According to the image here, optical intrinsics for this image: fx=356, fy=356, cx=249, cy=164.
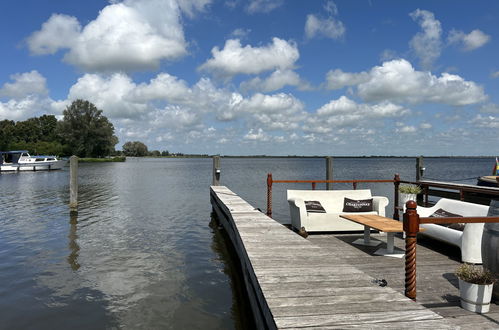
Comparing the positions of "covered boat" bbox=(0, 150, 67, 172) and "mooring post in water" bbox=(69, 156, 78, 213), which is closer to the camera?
"mooring post in water" bbox=(69, 156, 78, 213)

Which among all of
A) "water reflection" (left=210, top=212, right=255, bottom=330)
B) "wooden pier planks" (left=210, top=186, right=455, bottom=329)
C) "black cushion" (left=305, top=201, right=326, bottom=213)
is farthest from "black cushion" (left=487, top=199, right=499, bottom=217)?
"black cushion" (left=305, top=201, right=326, bottom=213)

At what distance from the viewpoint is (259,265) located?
4445 millimetres

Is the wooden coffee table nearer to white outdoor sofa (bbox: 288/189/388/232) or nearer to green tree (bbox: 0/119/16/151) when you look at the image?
white outdoor sofa (bbox: 288/189/388/232)

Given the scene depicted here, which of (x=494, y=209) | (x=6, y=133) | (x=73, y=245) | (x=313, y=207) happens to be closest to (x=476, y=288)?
(x=494, y=209)

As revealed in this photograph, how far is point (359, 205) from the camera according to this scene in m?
8.50

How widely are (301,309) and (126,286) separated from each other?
4.37m

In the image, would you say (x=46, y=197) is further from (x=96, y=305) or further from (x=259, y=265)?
(x=259, y=265)

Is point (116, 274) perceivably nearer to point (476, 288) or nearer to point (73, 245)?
point (73, 245)

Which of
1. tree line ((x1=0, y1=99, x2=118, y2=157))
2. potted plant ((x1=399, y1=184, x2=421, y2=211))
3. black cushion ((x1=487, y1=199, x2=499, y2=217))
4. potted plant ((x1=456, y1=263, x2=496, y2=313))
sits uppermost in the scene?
tree line ((x1=0, y1=99, x2=118, y2=157))

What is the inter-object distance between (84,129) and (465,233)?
7974 centimetres

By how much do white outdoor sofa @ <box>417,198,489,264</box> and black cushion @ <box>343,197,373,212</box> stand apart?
4.25 ft

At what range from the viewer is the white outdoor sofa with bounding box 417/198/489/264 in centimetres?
537

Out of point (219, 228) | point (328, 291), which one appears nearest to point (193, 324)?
point (328, 291)

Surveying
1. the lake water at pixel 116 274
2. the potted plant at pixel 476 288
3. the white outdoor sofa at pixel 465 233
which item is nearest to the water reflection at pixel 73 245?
the lake water at pixel 116 274
